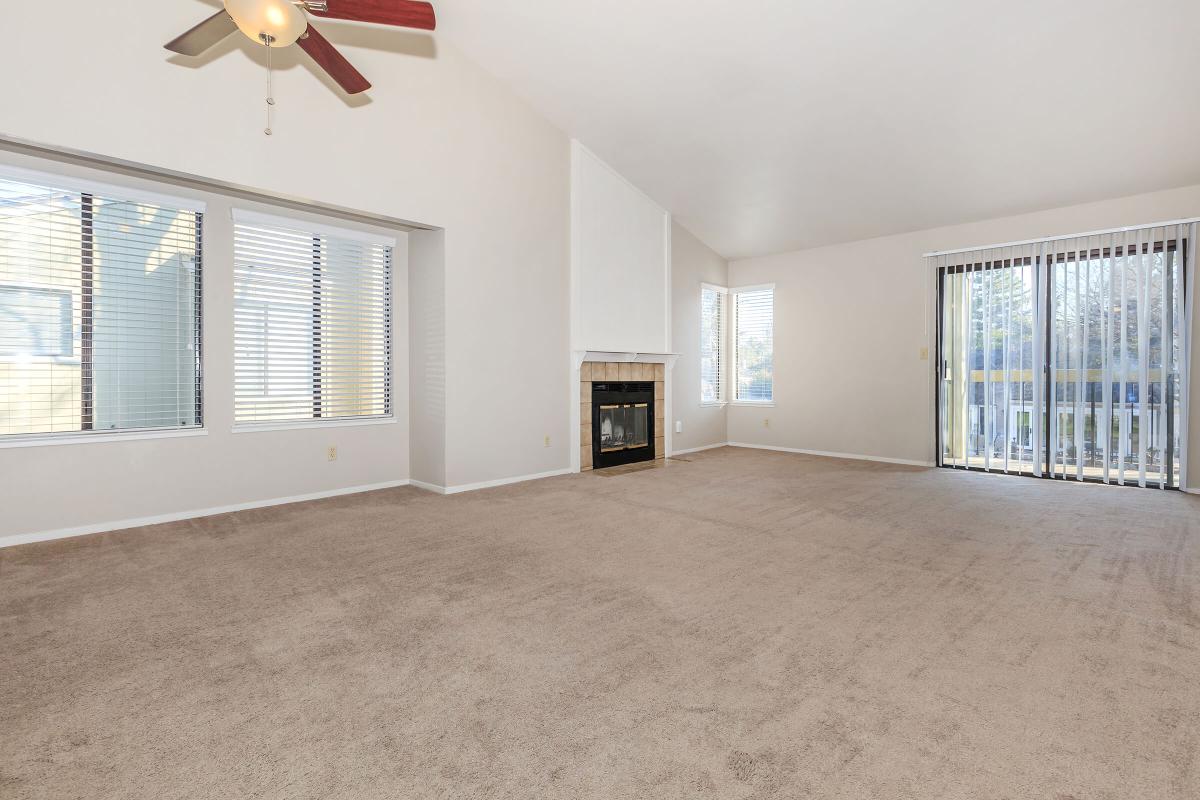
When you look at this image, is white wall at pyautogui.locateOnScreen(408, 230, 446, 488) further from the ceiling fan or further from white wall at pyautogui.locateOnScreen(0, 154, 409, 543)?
the ceiling fan

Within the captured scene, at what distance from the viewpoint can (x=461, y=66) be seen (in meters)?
5.02

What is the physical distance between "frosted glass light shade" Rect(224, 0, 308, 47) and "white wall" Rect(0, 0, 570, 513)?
1.24 metres

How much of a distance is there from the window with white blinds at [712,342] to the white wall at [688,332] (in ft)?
0.44

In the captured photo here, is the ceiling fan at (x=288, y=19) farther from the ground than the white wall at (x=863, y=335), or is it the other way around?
the ceiling fan at (x=288, y=19)

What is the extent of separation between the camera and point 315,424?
481cm

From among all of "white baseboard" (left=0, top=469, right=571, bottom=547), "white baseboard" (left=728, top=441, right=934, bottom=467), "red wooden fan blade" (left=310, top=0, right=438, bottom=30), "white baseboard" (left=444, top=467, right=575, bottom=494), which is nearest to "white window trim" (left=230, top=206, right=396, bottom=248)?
"red wooden fan blade" (left=310, top=0, right=438, bottom=30)

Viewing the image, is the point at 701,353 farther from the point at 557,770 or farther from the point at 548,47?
the point at 557,770

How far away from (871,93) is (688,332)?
3.74 m

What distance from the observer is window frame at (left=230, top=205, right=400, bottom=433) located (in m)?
4.39

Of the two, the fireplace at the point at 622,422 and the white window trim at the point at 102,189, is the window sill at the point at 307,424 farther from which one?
the fireplace at the point at 622,422

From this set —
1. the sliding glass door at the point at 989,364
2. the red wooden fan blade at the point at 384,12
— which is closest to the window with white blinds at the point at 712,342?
the sliding glass door at the point at 989,364

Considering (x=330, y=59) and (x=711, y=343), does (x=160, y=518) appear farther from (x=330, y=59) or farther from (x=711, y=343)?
(x=711, y=343)

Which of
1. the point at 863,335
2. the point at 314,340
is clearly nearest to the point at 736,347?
the point at 863,335

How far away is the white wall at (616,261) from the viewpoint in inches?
238
